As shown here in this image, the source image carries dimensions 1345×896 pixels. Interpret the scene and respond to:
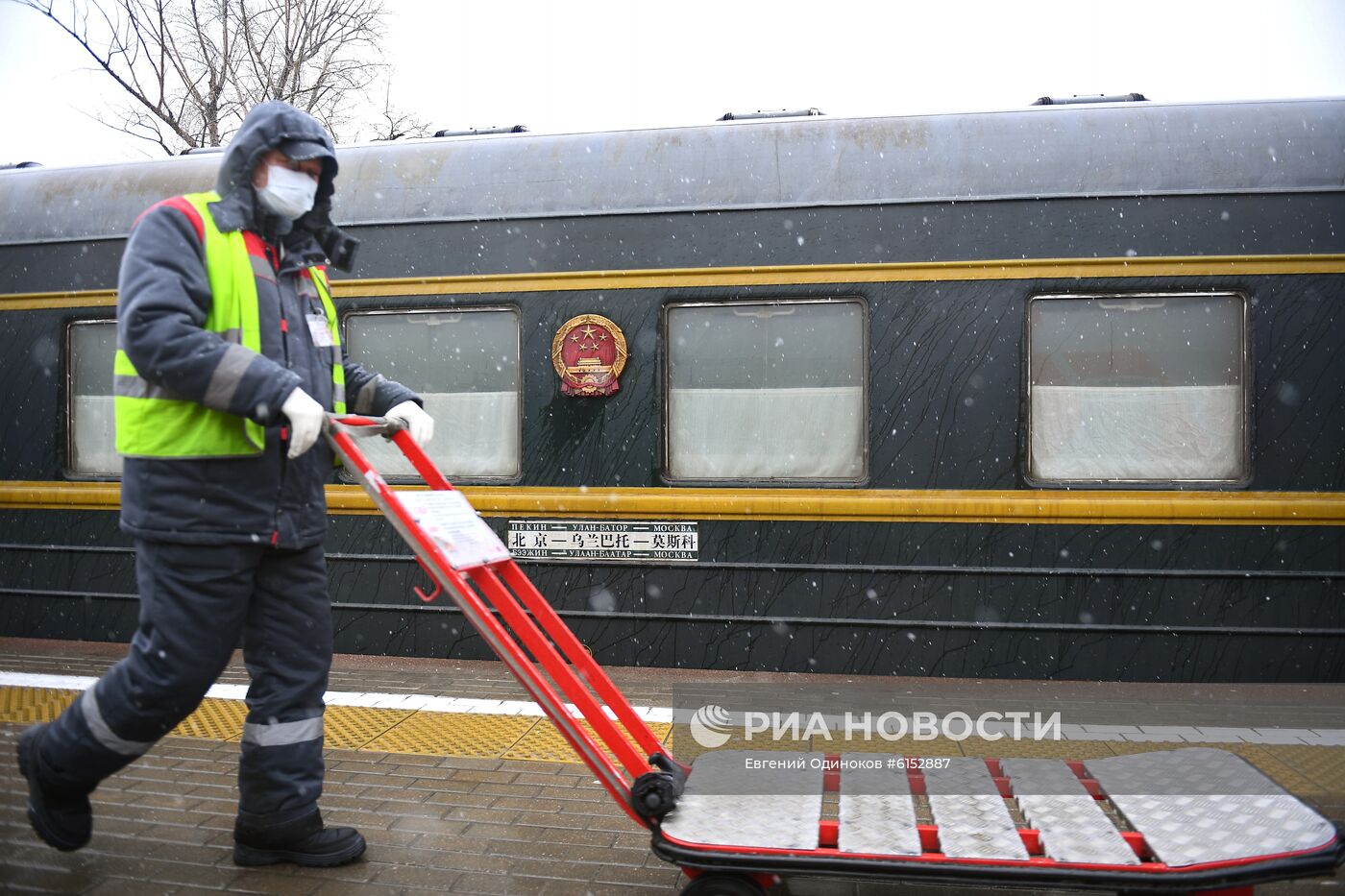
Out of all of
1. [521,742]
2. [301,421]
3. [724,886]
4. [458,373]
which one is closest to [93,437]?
[458,373]

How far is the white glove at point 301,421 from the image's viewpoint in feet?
7.77

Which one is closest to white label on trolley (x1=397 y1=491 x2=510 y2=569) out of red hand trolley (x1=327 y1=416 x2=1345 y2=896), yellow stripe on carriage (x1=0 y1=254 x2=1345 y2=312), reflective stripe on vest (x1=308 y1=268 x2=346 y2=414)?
red hand trolley (x1=327 y1=416 x2=1345 y2=896)

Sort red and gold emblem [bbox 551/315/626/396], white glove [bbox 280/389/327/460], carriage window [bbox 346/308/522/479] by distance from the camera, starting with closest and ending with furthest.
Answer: white glove [bbox 280/389/327/460] → red and gold emblem [bbox 551/315/626/396] → carriage window [bbox 346/308/522/479]

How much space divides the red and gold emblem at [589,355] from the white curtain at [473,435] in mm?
352

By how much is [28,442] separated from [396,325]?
2.32m

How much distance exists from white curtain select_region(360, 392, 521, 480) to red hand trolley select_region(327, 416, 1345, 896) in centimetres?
255

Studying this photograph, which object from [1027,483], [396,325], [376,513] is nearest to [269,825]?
[376,513]

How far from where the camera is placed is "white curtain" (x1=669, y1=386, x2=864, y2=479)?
4855 millimetres

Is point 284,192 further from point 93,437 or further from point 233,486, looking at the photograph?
point 93,437

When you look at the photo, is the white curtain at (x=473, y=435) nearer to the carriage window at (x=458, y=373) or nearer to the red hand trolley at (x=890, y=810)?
the carriage window at (x=458, y=373)

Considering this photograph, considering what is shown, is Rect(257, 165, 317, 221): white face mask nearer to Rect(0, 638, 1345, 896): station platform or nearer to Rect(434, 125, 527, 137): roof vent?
Rect(0, 638, 1345, 896): station platform

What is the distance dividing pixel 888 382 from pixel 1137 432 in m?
1.16

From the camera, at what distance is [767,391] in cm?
491

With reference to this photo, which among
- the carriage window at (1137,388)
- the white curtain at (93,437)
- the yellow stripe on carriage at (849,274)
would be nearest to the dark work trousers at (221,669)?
the yellow stripe on carriage at (849,274)
